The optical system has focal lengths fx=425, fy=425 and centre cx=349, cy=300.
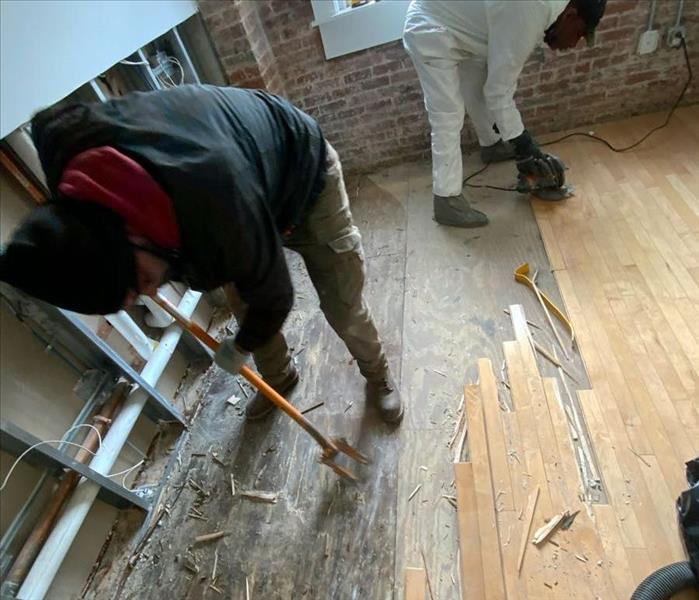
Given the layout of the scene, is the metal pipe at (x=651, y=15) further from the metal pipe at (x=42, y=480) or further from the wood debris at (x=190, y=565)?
the wood debris at (x=190, y=565)

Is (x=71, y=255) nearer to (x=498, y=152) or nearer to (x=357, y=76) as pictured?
(x=357, y=76)

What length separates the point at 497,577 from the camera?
115 centimetres

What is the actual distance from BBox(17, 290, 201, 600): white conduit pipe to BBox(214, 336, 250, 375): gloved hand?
0.62 metres

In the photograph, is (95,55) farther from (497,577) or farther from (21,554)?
(497,577)

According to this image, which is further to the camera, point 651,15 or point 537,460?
point 651,15

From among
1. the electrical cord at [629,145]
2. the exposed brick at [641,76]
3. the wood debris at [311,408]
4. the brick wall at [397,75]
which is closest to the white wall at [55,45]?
the brick wall at [397,75]

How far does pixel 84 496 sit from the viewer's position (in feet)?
4.58

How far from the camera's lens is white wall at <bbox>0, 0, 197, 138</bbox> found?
1221mm

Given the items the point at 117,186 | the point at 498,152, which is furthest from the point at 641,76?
the point at 117,186

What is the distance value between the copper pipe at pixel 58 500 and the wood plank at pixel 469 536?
125 cm

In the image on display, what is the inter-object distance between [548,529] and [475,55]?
206 cm

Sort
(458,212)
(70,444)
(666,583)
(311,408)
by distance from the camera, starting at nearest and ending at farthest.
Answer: (666,583)
(70,444)
(311,408)
(458,212)

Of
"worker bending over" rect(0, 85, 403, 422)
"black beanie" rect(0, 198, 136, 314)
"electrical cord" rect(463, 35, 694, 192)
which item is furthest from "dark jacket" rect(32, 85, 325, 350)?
"electrical cord" rect(463, 35, 694, 192)

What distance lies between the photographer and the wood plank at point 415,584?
122 cm
